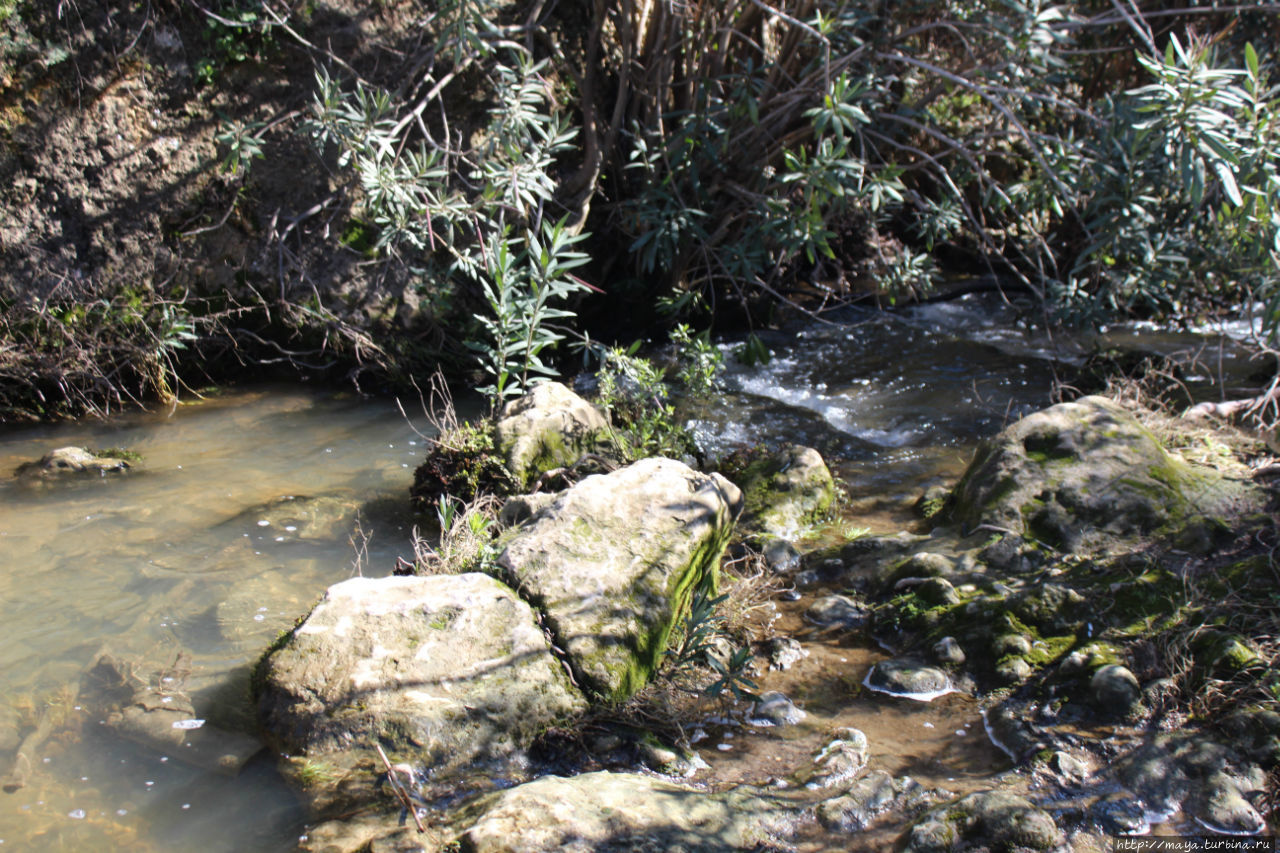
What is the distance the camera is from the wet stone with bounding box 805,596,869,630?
13.2 feet

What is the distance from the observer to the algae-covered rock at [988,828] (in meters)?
2.60

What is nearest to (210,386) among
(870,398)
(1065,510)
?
(870,398)

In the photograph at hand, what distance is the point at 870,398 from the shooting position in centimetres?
721

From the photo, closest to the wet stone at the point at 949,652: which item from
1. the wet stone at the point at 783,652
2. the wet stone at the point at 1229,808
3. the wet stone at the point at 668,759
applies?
the wet stone at the point at 783,652

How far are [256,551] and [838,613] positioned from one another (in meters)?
2.94

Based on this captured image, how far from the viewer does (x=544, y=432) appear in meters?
5.27

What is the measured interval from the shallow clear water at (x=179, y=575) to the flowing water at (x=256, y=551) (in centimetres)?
1

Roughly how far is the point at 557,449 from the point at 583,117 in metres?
3.65

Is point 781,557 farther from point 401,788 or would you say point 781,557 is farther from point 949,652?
point 401,788

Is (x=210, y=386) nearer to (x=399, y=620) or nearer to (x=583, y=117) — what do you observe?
(x=583, y=117)

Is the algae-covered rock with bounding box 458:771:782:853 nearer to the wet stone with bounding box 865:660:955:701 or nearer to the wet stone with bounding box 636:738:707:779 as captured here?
the wet stone with bounding box 636:738:707:779

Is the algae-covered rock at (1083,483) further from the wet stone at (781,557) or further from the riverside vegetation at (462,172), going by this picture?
the riverside vegetation at (462,172)

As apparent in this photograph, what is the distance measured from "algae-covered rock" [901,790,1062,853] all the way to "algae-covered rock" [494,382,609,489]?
301cm

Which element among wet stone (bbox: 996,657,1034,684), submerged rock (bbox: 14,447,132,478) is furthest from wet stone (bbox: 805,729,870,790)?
submerged rock (bbox: 14,447,132,478)
